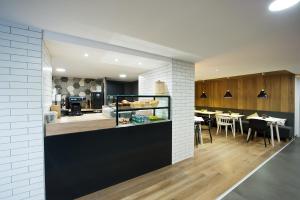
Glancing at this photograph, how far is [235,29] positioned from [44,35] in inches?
91.5

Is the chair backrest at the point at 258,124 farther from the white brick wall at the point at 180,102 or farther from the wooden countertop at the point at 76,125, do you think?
the wooden countertop at the point at 76,125

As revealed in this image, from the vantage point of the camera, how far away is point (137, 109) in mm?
2703

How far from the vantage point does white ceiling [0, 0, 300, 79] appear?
1.33 meters

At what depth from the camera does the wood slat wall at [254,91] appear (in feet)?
18.0

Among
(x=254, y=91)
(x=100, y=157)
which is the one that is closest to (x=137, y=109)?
(x=100, y=157)

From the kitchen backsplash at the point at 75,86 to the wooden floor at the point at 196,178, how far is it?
4334 mm

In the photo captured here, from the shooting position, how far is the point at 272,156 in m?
3.69

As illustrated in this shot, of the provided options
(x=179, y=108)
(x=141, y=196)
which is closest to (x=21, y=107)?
(x=141, y=196)

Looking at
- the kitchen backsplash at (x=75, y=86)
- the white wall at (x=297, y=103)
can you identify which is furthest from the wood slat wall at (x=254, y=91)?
the kitchen backsplash at (x=75, y=86)

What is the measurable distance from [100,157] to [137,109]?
38.4 inches

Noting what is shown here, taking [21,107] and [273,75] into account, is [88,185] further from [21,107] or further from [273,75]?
[273,75]

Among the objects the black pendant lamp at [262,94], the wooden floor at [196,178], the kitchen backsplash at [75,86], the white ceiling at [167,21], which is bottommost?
the wooden floor at [196,178]

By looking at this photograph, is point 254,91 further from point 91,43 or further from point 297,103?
point 91,43

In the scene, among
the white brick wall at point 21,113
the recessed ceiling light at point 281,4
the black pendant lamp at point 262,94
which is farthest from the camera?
the black pendant lamp at point 262,94
